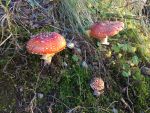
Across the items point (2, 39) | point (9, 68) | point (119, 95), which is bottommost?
point (119, 95)

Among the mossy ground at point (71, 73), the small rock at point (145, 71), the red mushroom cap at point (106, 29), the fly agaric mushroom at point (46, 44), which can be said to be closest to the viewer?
the fly agaric mushroom at point (46, 44)

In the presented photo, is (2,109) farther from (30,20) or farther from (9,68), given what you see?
(30,20)

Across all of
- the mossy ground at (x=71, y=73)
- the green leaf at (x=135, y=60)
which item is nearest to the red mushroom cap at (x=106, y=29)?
the mossy ground at (x=71, y=73)

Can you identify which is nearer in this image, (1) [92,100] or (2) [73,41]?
(1) [92,100]

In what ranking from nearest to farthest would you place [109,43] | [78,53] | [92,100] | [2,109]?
1. [2,109]
2. [92,100]
3. [78,53]
4. [109,43]

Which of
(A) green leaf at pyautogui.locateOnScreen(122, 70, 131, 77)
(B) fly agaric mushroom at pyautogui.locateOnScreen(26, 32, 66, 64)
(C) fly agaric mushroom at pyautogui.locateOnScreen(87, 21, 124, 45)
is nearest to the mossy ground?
(A) green leaf at pyautogui.locateOnScreen(122, 70, 131, 77)

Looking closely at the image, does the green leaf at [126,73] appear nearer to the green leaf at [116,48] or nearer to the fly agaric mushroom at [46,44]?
the green leaf at [116,48]

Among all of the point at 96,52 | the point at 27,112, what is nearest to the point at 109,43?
the point at 96,52

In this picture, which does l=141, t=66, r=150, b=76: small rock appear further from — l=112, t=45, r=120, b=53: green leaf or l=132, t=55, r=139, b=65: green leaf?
l=112, t=45, r=120, b=53: green leaf
